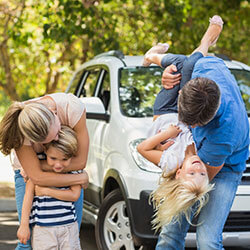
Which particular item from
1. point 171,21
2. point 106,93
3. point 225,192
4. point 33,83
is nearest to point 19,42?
point 171,21

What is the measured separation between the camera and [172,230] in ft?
13.9

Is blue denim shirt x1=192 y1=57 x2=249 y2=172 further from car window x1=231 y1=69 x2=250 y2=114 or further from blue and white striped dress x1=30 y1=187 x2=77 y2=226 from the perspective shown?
car window x1=231 y1=69 x2=250 y2=114

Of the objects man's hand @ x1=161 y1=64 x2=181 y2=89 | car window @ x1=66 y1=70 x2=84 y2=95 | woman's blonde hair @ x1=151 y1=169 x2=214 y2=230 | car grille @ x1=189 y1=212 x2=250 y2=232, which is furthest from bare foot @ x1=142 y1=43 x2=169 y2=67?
car window @ x1=66 y1=70 x2=84 y2=95

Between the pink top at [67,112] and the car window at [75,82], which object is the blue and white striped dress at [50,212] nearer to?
the pink top at [67,112]

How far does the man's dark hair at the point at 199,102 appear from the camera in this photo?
3.52 meters

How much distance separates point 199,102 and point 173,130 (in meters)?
0.45

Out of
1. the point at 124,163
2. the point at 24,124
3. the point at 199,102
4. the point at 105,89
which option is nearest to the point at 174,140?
the point at 199,102

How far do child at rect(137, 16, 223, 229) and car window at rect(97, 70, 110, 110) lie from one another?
2.44m

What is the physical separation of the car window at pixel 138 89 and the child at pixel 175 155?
1.79 meters

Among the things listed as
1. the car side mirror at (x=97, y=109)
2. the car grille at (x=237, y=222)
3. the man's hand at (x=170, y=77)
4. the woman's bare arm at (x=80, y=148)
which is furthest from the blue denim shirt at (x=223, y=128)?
the car side mirror at (x=97, y=109)

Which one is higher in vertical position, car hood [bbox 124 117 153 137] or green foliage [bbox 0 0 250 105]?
car hood [bbox 124 117 153 137]

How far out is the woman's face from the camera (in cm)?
364

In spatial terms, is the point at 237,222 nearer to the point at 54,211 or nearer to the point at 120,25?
the point at 54,211

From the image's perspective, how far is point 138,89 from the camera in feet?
21.1
